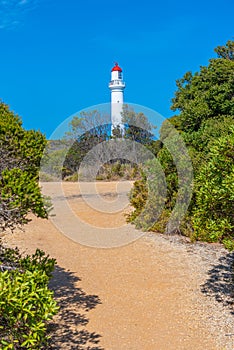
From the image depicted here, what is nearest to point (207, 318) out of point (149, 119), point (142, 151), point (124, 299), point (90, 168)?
point (124, 299)

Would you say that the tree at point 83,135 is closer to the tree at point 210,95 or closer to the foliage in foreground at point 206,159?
the foliage in foreground at point 206,159

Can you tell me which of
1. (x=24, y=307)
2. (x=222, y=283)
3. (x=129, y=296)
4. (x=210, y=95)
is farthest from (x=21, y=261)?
(x=210, y=95)

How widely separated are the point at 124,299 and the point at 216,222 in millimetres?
2750

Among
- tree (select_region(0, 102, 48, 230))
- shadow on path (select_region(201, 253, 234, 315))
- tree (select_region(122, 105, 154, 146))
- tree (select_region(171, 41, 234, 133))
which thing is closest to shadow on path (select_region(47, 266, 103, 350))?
tree (select_region(0, 102, 48, 230))

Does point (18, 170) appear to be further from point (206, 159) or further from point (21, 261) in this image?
point (206, 159)

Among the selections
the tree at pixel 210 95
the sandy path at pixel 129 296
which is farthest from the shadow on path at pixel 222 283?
the tree at pixel 210 95

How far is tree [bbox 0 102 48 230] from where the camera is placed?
472 centimetres

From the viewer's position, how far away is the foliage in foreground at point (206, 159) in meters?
5.85

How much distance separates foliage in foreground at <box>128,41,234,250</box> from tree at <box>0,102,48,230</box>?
2.48 m

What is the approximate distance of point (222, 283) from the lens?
863cm

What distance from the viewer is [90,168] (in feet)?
103

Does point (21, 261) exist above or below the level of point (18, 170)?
below

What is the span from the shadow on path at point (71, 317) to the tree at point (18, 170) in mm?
2194

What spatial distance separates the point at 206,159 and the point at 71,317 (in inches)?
268
